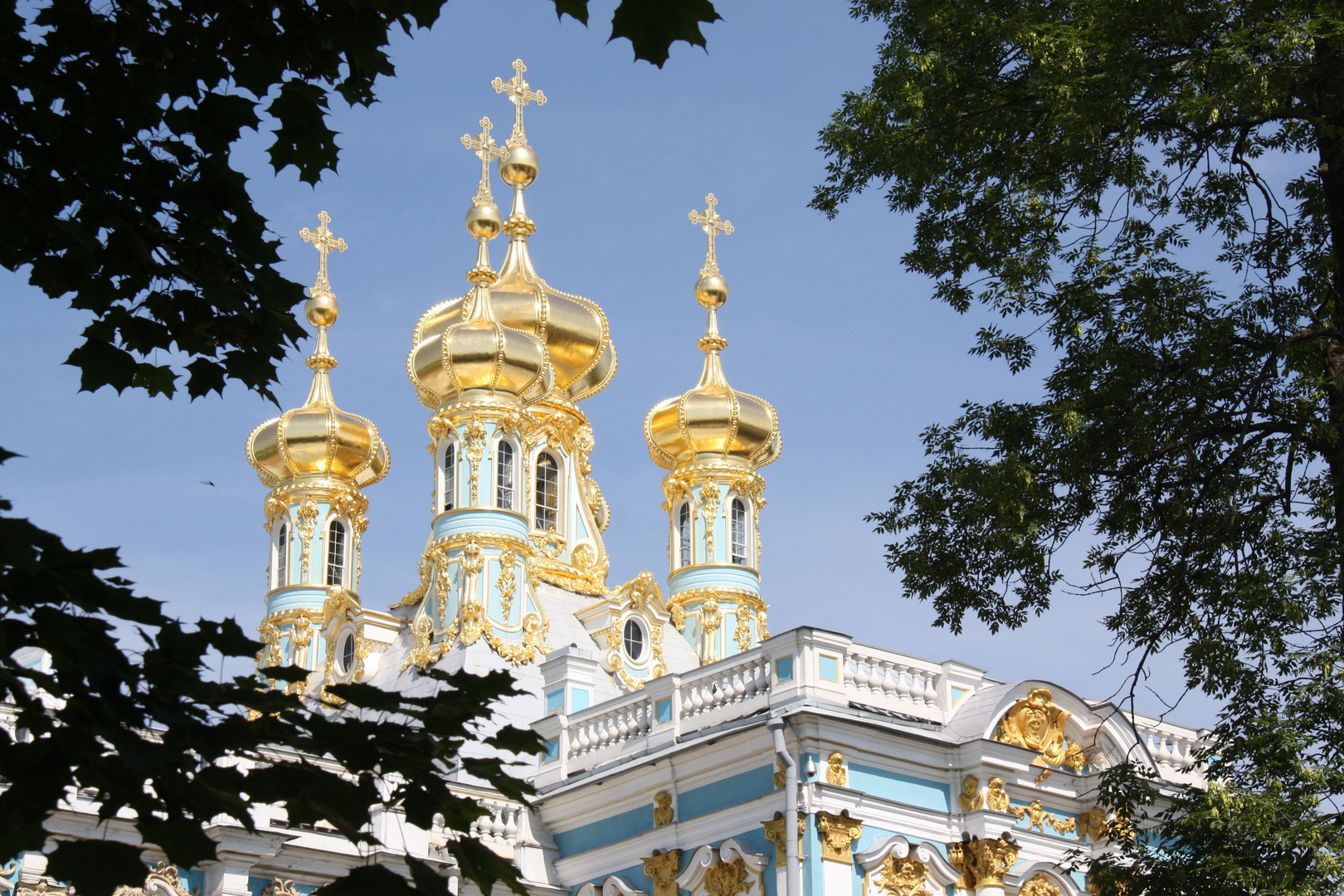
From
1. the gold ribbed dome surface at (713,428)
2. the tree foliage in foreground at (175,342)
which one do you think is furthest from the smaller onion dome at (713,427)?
the tree foliage in foreground at (175,342)

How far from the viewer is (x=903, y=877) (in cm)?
1652

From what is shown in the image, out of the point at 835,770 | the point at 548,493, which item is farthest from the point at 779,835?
the point at 548,493

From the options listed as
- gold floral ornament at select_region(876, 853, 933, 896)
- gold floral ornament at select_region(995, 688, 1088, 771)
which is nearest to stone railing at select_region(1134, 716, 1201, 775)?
gold floral ornament at select_region(995, 688, 1088, 771)

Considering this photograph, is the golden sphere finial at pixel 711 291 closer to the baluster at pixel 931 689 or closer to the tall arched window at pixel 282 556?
the tall arched window at pixel 282 556

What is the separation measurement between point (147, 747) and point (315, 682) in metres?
25.5

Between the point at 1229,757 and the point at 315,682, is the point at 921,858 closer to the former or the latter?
the point at 1229,757

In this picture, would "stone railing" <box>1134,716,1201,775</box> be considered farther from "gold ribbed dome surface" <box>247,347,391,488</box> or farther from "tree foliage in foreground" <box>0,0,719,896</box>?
"gold ribbed dome surface" <box>247,347,391,488</box>

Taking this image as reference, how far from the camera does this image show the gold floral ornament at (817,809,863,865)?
1619 cm

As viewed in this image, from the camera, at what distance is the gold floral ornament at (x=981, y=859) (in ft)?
55.0

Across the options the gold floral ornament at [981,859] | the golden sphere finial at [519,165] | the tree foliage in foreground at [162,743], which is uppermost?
the golden sphere finial at [519,165]

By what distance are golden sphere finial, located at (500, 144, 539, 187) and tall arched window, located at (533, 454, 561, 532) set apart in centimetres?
498

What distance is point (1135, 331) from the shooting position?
36.3 feet

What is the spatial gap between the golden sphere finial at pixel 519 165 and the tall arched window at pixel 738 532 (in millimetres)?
6640

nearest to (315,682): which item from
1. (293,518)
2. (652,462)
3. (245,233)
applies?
(293,518)
